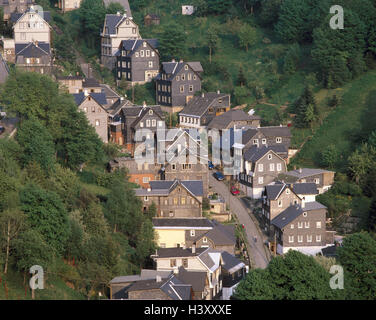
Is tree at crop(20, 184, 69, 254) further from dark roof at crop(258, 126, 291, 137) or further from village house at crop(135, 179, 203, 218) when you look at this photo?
dark roof at crop(258, 126, 291, 137)

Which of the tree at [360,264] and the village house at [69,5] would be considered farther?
the village house at [69,5]

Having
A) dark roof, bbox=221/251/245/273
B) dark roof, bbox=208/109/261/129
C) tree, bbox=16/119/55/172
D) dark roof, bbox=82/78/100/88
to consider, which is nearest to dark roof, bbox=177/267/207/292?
dark roof, bbox=221/251/245/273

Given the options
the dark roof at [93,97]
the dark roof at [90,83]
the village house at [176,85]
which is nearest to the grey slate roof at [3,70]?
the dark roof at [93,97]

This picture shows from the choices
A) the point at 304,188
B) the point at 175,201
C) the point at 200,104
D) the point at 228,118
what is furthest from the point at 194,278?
the point at 200,104

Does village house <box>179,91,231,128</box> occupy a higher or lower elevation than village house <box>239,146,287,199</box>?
higher

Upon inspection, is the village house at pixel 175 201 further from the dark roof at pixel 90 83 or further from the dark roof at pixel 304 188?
the dark roof at pixel 90 83
